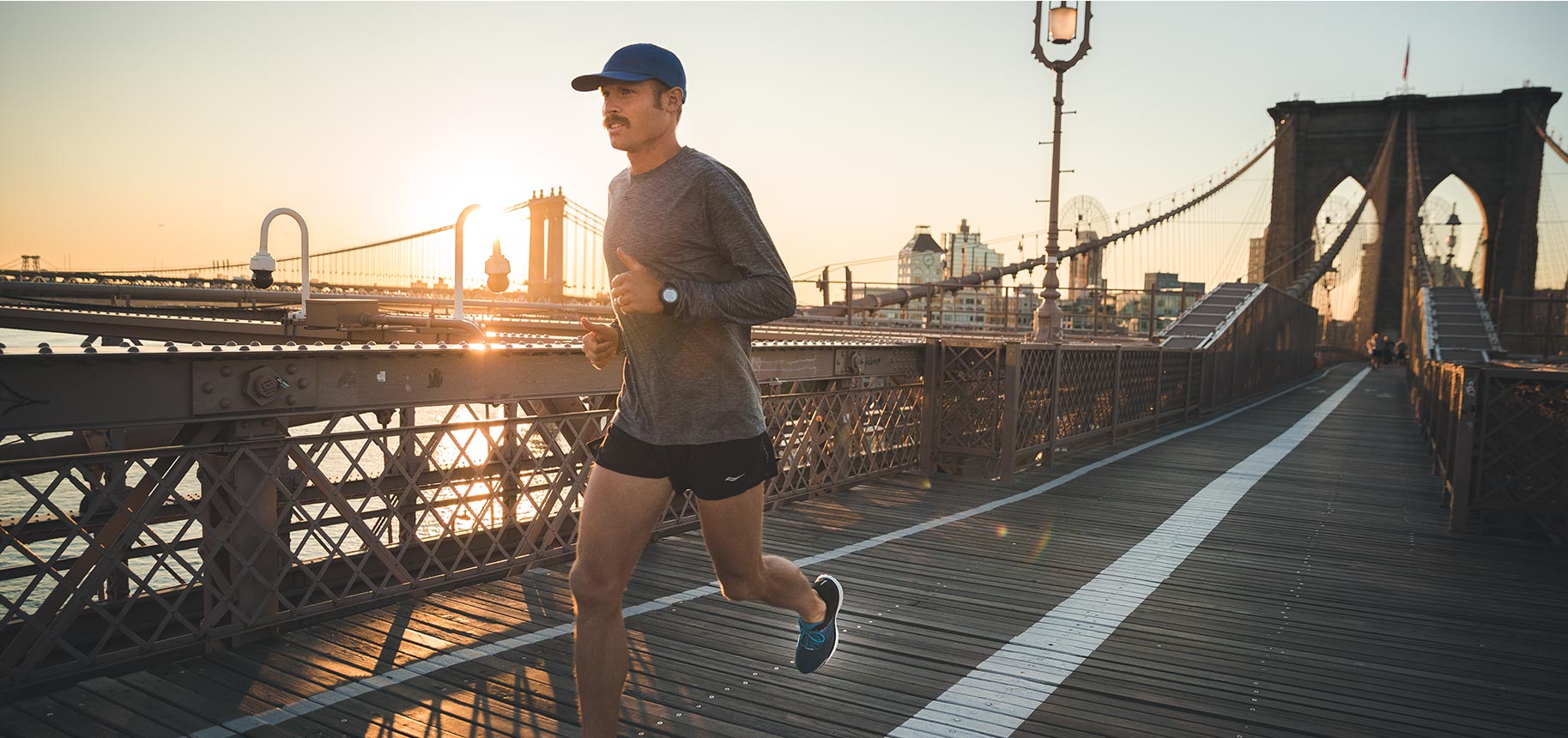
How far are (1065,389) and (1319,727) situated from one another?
7818mm

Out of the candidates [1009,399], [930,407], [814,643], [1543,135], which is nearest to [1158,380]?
[1009,399]

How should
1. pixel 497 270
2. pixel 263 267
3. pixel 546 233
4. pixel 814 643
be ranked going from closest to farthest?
1. pixel 814 643
2. pixel 263 267
3. pixel 497 270
4. pixel 546 233

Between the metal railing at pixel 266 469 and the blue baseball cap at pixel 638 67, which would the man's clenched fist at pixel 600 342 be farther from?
the metal railing at pixel 266 469

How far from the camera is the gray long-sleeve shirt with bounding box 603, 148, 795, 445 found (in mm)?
2723

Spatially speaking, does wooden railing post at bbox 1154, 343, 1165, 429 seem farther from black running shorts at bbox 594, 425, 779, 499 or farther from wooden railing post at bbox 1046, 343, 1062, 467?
black running shorts at bbox 594, 425, 779, 499

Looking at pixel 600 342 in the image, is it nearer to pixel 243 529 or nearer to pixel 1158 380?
pixel 243 529

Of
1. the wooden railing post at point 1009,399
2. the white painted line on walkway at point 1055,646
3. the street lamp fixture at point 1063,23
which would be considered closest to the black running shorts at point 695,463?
the white painted line on walkway at point 1055,646

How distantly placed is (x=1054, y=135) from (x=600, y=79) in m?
13.3

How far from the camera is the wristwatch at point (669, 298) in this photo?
260 cm

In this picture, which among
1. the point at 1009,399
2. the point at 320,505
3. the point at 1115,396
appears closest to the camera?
the point at 1009,399

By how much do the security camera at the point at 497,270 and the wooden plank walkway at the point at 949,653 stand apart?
319cm

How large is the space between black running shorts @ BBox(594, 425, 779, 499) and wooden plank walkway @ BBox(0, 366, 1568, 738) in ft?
3.51

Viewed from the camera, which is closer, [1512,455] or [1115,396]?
[1512,455]

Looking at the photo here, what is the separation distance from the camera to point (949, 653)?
171 inches
